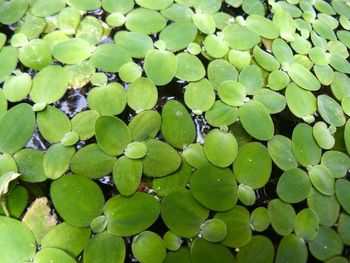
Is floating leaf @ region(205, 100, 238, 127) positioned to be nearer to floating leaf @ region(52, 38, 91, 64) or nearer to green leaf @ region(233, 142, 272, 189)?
green leaf @ region(233, 142, 272, 189)

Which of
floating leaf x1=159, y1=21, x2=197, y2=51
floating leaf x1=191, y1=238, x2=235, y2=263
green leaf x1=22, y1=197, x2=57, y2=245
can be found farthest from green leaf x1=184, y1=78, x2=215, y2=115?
green leaf x1=22, y1=197, x2=57, y2=245

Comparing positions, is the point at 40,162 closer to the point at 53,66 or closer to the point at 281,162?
the point at 53,66

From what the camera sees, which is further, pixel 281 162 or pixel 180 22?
pixel 180 22

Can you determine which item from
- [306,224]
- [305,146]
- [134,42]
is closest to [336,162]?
[305,146]

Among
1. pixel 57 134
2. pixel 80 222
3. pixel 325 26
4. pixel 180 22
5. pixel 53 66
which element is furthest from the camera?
pixel 325 26

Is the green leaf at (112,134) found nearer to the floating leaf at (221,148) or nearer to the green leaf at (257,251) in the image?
the floating leaf at (221,148)

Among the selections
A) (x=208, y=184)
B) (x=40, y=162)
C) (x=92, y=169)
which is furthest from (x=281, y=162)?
(x=40, y=162)
